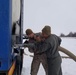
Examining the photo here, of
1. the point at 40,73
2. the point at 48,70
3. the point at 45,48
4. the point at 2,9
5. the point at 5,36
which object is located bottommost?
the point at 40,73

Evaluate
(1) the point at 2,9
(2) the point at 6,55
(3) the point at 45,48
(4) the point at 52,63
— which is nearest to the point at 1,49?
(2) the point at 6,55

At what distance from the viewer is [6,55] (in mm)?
4188

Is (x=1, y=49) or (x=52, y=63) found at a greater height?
(x=1, y=49)

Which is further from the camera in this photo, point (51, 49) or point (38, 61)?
point (38, 61)

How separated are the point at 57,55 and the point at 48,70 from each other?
0.35 metres

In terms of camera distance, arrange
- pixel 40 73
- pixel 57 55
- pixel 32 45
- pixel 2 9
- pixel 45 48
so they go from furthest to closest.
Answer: pixel 40 73 < pixel 57 55 < pixel 45 48 < pixel 32 45 < pixel 2 9

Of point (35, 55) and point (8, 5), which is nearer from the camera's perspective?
point (8, 5)

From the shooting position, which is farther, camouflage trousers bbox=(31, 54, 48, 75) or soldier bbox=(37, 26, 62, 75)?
camouflage trousers bbox=(31, 54, 48, 75)

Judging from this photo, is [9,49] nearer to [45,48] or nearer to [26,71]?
[45,48]

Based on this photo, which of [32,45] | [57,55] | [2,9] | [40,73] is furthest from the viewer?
[40,73]

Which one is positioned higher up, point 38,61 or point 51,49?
point 51,49

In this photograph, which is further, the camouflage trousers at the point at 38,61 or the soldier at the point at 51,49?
the camouflage trousers at the point at 38,61

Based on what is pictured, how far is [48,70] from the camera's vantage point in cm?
654

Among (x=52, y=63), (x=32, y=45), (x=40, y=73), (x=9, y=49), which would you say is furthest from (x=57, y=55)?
(x=40, y=73)
